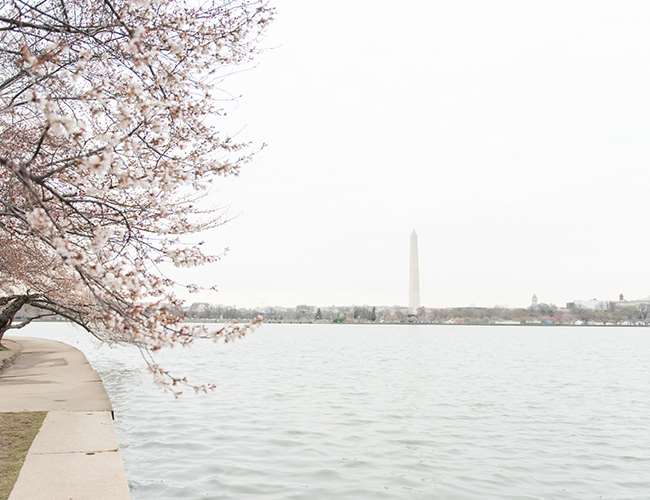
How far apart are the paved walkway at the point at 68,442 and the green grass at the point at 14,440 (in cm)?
10

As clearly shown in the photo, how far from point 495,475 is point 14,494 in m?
8.80

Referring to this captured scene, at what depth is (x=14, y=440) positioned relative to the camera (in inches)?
403

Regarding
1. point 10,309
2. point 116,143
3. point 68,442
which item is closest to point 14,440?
point 68,442

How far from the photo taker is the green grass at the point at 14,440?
8.10 m

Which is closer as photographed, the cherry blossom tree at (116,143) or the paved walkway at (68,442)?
the cherry blossom tree at (116,143)

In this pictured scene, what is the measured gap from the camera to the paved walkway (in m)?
7.69

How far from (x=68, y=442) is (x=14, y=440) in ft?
2.58

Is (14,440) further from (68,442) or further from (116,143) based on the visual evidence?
(116,143)

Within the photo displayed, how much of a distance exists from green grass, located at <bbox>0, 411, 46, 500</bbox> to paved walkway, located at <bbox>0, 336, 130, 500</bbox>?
0.34 feet

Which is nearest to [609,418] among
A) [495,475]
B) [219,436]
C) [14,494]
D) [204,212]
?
[495,475]

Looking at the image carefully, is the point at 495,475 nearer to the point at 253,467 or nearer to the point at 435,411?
the point at 253,467

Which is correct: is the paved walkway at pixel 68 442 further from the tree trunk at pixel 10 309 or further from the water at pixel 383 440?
the tree trunk at pixel 10 309

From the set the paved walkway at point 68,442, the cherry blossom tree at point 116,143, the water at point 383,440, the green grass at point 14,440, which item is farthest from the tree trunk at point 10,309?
the cherry blossom tree at point 116,143

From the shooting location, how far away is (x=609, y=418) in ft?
70.0
